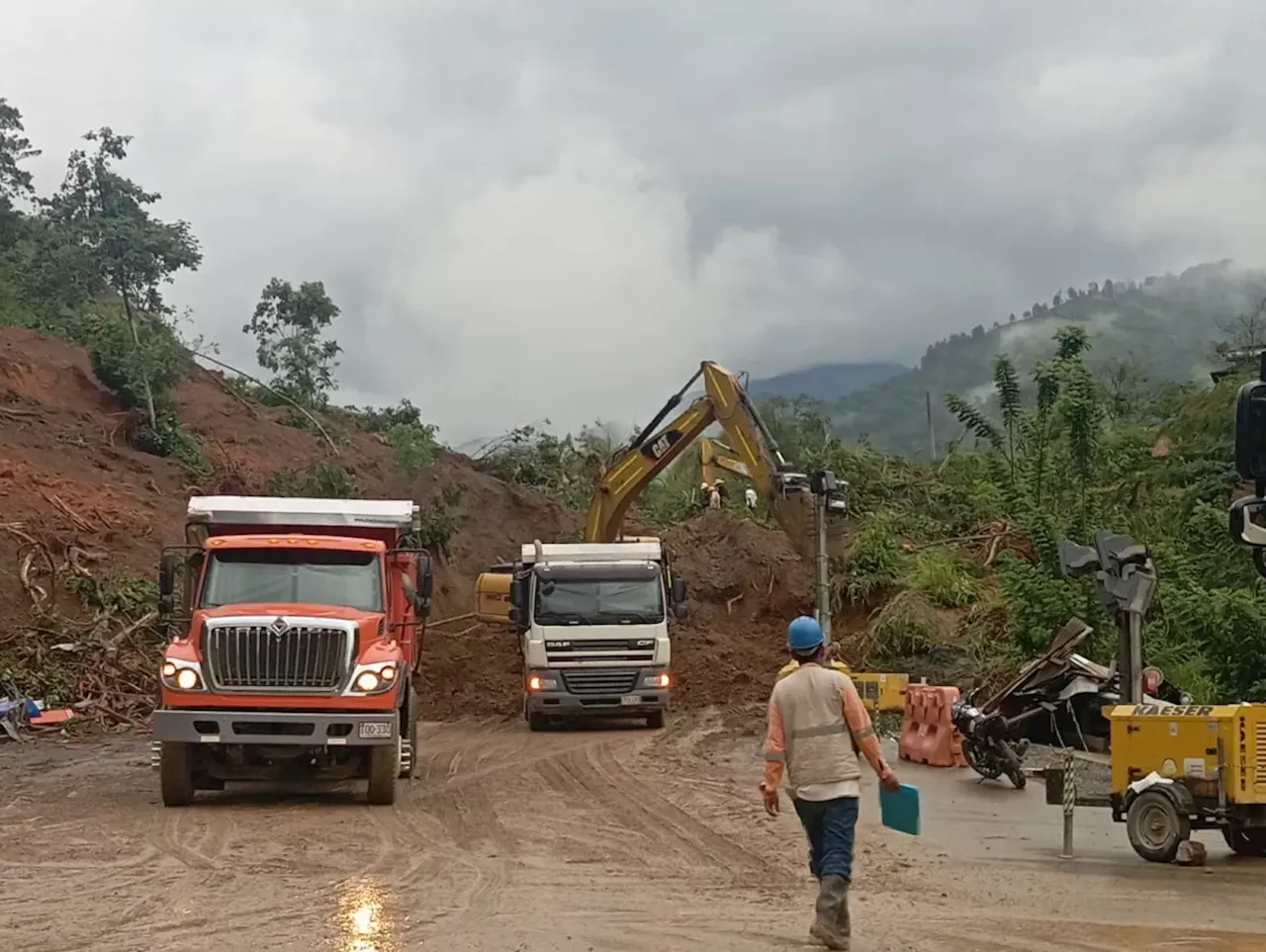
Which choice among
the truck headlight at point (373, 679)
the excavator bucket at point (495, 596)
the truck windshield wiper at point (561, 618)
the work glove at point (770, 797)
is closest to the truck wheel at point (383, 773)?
the truck headlight at point (373, 679)

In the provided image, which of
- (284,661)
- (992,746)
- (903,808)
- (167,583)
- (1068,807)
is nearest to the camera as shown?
(903,808)

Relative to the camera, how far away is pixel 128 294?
5331 cm

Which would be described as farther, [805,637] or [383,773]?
[383,773]

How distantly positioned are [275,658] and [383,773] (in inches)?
61.7

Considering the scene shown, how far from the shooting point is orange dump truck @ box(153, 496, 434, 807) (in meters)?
15.0

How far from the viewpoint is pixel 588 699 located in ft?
82.4

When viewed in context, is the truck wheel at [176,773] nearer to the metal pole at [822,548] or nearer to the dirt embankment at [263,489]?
the metal pole at [822,548]

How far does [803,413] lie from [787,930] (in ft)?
192

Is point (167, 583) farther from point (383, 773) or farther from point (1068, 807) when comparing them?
point (1068, 807)

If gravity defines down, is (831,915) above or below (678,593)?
below

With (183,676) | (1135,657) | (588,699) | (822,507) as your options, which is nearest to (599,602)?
(588,699)

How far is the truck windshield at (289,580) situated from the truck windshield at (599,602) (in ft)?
30.2

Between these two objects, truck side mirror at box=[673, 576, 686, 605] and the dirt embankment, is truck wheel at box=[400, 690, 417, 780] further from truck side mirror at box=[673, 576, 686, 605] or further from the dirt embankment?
the dirt embankment

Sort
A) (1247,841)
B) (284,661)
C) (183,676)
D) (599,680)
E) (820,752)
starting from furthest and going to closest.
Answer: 1. (599,680)
2. (284,661)
3. (183,676)
4. (1247,841)
5. (820,752)
